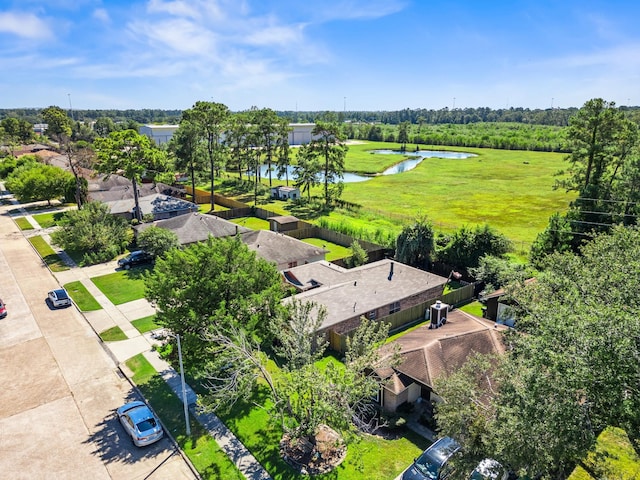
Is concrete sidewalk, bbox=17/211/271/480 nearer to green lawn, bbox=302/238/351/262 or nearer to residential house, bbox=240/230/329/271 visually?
residential house, bbox=240/230/329/271

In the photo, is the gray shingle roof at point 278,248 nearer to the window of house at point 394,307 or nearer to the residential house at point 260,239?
the residential house at point 260,239

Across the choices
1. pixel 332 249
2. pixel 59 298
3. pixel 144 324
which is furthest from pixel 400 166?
pixel 59 298

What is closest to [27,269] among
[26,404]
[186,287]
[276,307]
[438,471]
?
[26,404]

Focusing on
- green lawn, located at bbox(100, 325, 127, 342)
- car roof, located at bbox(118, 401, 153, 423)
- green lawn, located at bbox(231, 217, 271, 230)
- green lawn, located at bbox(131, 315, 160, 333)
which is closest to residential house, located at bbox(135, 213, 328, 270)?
green lawn, located at bbox(131, 315, 160, 333)

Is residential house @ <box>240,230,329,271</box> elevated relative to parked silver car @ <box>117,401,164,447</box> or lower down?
elevated

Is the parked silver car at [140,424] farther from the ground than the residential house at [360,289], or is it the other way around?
the residential house at [360,289]

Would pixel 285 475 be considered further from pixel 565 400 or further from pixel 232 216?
pixel 232 216

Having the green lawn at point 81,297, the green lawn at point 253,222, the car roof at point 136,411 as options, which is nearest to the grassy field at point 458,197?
the green lawn at point 253,222
